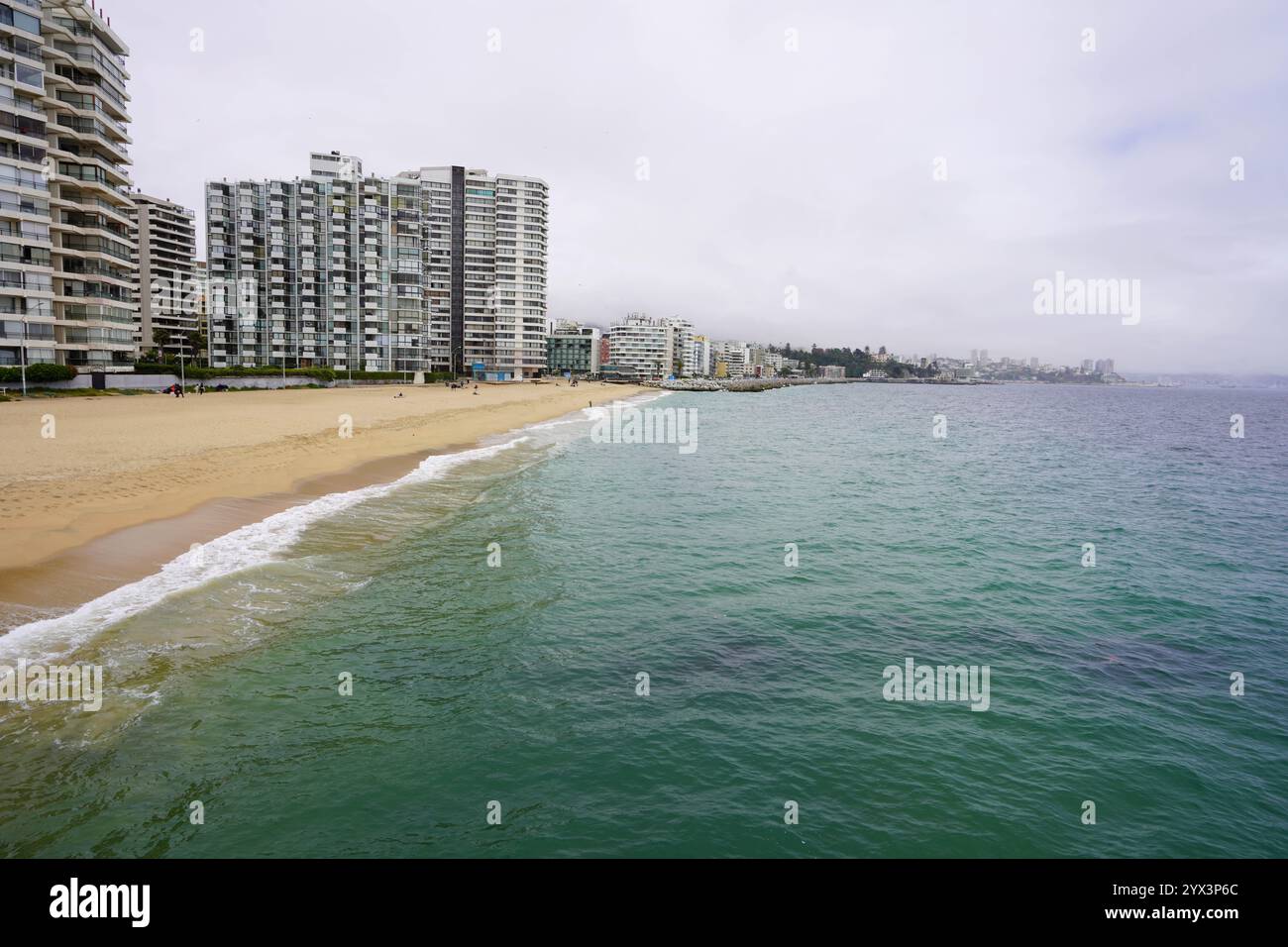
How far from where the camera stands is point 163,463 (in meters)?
29.3

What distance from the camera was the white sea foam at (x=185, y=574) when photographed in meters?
13.2

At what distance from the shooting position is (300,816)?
9008 millimetres

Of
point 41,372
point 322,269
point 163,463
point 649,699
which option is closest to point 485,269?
point 322,269

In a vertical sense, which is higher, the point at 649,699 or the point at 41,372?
the point at 41,372

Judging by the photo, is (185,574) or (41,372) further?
(41,372)

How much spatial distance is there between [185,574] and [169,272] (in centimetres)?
17224

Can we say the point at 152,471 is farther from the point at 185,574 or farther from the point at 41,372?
the point at 41,372

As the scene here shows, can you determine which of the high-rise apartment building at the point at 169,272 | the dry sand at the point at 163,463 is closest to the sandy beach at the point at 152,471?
the dry sand at the point at 163,463

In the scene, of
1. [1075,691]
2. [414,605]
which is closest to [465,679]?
[414,605]

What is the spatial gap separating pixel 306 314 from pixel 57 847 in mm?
140581

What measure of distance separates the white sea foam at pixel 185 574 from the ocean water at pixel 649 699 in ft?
0.37

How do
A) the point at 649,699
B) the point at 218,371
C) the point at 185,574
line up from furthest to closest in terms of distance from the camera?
the point at 218,371 → the point at 185,574 → the point at 649,699

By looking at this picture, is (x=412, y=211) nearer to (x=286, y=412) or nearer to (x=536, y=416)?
(x=536, y=416)

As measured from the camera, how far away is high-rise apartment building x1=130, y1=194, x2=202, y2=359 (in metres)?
135
